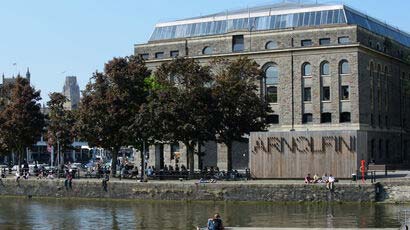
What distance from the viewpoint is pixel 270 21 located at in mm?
112688

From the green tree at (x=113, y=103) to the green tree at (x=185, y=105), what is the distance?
4.46 meters

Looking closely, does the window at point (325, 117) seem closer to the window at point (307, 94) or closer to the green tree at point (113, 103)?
the window at point (307, 94)

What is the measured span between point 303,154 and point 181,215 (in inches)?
732

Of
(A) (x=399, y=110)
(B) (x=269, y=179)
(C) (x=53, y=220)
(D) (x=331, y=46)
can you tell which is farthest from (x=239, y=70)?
(A) (x=399, y=110)

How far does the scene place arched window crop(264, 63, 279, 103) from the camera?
10788 centimetres

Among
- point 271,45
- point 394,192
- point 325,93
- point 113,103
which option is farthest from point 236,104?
point 271,45

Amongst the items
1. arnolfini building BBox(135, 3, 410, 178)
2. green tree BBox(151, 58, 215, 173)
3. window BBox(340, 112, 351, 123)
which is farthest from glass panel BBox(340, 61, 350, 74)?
green tree BBox(151, 58, 215, 173)

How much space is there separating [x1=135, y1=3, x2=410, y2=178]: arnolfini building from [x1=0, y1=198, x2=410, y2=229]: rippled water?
24268 mm

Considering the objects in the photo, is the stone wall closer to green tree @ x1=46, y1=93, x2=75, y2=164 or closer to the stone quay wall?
the stone quay wall

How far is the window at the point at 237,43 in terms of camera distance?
4407 inches

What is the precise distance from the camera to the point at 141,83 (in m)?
87.8

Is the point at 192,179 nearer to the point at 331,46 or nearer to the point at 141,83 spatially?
the point at 141,83

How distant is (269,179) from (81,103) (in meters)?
25.1

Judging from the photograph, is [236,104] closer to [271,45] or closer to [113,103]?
[113,103]
